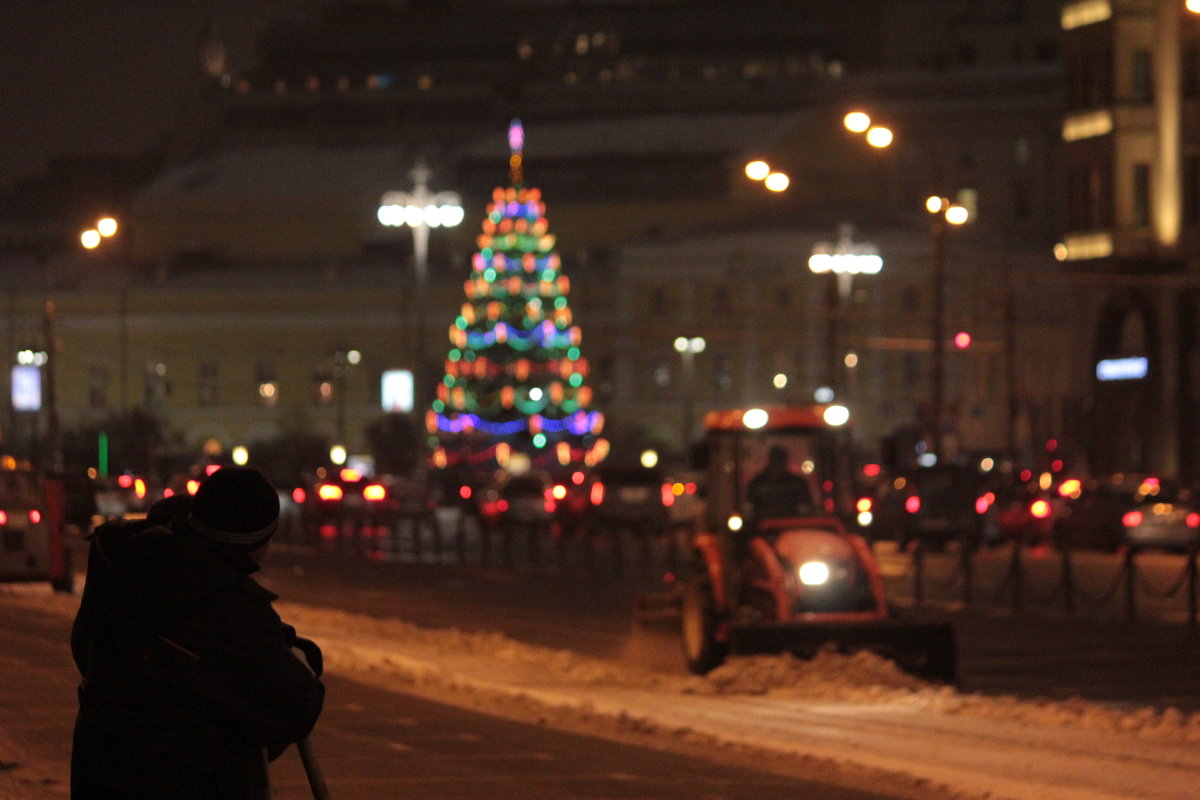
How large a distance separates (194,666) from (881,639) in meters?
12.2

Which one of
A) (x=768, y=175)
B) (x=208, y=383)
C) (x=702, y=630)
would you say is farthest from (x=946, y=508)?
(x=208, y=383)

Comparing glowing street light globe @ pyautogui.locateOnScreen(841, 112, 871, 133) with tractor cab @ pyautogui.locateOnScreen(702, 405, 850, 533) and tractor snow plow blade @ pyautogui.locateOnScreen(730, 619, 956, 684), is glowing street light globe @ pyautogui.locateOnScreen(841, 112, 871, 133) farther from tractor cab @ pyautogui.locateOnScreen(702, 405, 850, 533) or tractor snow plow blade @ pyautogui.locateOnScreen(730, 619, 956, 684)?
tractor snow plow blade @ pyautogui.locateOnScreen(730, 619, 956, 684)

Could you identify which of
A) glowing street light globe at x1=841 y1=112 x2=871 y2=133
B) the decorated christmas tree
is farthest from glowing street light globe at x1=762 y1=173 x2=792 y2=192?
the decorated christmas tree

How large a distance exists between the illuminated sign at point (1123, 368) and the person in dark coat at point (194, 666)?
64.9 m

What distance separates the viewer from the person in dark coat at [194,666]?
5.95 m

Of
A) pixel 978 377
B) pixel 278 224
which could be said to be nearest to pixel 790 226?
pixel 978 377

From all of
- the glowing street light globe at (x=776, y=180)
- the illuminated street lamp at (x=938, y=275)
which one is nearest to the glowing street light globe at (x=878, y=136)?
the glowing street light globe at (x=776, y=180)

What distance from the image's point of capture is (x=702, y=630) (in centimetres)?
1892

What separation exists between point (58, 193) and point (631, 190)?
63.2m

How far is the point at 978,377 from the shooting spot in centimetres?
10700

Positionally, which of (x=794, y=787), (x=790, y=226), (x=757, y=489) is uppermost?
(x=790, y=226)

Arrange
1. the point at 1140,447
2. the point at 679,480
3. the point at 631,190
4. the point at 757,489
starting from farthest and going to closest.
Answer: the point at 631,190 < the point at 1140,447 < the point at 679,480 < the point at 757,489

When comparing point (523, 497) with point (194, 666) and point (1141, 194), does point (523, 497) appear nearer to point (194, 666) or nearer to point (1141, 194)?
point (1141, 194)

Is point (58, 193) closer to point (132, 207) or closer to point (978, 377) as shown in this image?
point (132, 207)
